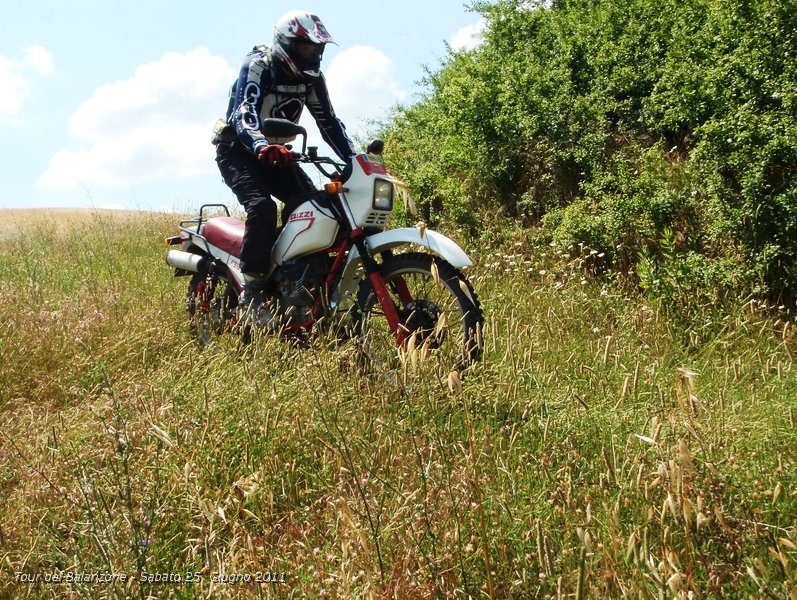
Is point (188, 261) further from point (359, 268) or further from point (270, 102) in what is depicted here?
point (359, 268)

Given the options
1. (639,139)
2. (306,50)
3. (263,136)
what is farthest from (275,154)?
(639,139)

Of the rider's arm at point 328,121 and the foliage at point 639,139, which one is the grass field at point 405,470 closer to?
the foliage at point 639,139

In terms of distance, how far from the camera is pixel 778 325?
5801mm

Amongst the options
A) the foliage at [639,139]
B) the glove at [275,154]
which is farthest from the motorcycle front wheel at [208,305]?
the foliage at [639,139]

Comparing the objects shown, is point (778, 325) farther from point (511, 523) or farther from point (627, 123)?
point (511, 523)

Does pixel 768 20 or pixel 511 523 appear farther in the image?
pixel 768 20

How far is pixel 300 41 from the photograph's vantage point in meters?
5.27

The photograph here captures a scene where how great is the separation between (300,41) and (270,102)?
55cm

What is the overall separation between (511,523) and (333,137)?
4144mm

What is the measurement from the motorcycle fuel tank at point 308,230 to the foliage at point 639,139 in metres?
2.78

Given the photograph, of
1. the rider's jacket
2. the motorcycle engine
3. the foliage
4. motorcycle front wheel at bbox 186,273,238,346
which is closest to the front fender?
the motorcycle engine

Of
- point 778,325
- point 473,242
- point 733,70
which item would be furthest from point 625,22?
point 778,325

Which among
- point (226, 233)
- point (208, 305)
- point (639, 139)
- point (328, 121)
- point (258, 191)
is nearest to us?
point (258, 191)

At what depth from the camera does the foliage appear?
5.96 metres
